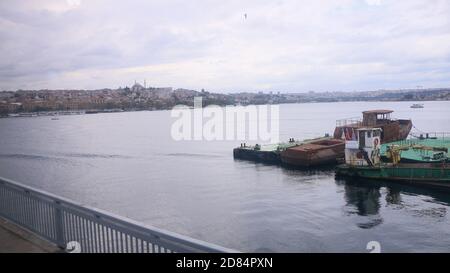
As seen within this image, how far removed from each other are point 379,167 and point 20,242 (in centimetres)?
2957

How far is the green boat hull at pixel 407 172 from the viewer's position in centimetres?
2842

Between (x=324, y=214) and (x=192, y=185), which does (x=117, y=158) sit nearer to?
(x=192, y=185)

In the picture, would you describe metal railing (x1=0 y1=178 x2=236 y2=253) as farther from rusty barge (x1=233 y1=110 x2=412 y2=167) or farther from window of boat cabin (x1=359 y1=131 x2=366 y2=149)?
rusty barge (x1=233 y1=110 x2=412 y2=167)

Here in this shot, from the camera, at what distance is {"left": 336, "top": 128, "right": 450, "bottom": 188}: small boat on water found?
2872 centimetres

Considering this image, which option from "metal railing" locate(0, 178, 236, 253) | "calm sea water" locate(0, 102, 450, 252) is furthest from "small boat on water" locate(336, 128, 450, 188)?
"metal railing" locate(0, 178, 236, 253)

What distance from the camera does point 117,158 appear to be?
169ft

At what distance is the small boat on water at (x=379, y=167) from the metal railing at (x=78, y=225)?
2729 cm

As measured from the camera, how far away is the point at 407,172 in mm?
30125

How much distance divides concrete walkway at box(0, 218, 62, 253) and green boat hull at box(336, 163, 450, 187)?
2784 centimetres

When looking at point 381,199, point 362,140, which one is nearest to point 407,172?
point 362,140

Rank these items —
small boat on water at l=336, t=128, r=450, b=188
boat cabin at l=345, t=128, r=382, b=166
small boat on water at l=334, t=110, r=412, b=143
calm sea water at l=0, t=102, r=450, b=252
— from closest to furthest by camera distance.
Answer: calm sea water at l=0, t=102, r=450, b=252, small boat on water at l=336, t=128, r=450, b=188, boat cabin at l=345, t=128, r=382, b=166, small boat on water at l=334, t=110, r=412, b=143

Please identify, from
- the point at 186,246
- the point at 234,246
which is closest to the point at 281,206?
the point at 234,246

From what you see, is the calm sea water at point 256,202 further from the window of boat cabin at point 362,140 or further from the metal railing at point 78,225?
the metal railing at point 78,225

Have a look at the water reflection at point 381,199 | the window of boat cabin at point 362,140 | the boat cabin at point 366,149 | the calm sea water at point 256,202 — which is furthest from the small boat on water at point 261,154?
the water reflection at point 381,199
